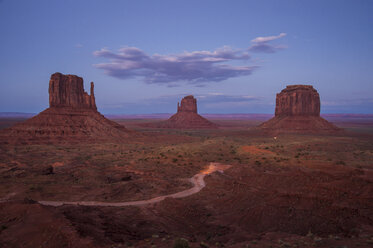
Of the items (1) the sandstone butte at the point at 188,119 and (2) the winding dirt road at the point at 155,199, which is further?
(1) the sandstone butte at the point at 188,119

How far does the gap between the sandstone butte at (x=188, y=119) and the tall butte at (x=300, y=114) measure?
136 feet

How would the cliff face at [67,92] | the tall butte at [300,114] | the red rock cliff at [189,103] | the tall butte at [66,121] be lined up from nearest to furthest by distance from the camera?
the tall butte at [66,121], the cliff face at [67,92], the tall butte at [300,114], the red rock cliff at [189,103]

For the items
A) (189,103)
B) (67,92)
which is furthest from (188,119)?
(67,92)

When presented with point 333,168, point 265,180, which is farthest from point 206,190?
point 333,168

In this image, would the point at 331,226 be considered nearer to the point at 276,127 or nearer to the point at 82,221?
the point at 82,221

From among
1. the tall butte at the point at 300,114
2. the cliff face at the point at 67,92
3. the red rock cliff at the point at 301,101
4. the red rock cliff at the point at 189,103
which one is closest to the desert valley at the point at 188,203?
the cliff face at the point at 67,92

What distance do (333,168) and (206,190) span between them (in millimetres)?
13682

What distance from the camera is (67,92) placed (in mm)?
71562

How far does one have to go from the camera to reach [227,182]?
913 inches

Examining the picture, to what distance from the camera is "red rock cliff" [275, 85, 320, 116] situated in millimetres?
94438

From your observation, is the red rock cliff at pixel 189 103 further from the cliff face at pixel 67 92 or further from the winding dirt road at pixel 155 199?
the winding dirt road at pixel 155 199

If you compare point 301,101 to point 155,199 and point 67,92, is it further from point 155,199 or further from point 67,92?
point 155,199

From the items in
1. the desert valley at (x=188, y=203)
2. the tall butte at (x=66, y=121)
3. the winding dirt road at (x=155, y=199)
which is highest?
the tall butte at (x=66, y=121)

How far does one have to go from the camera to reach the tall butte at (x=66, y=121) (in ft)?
201
